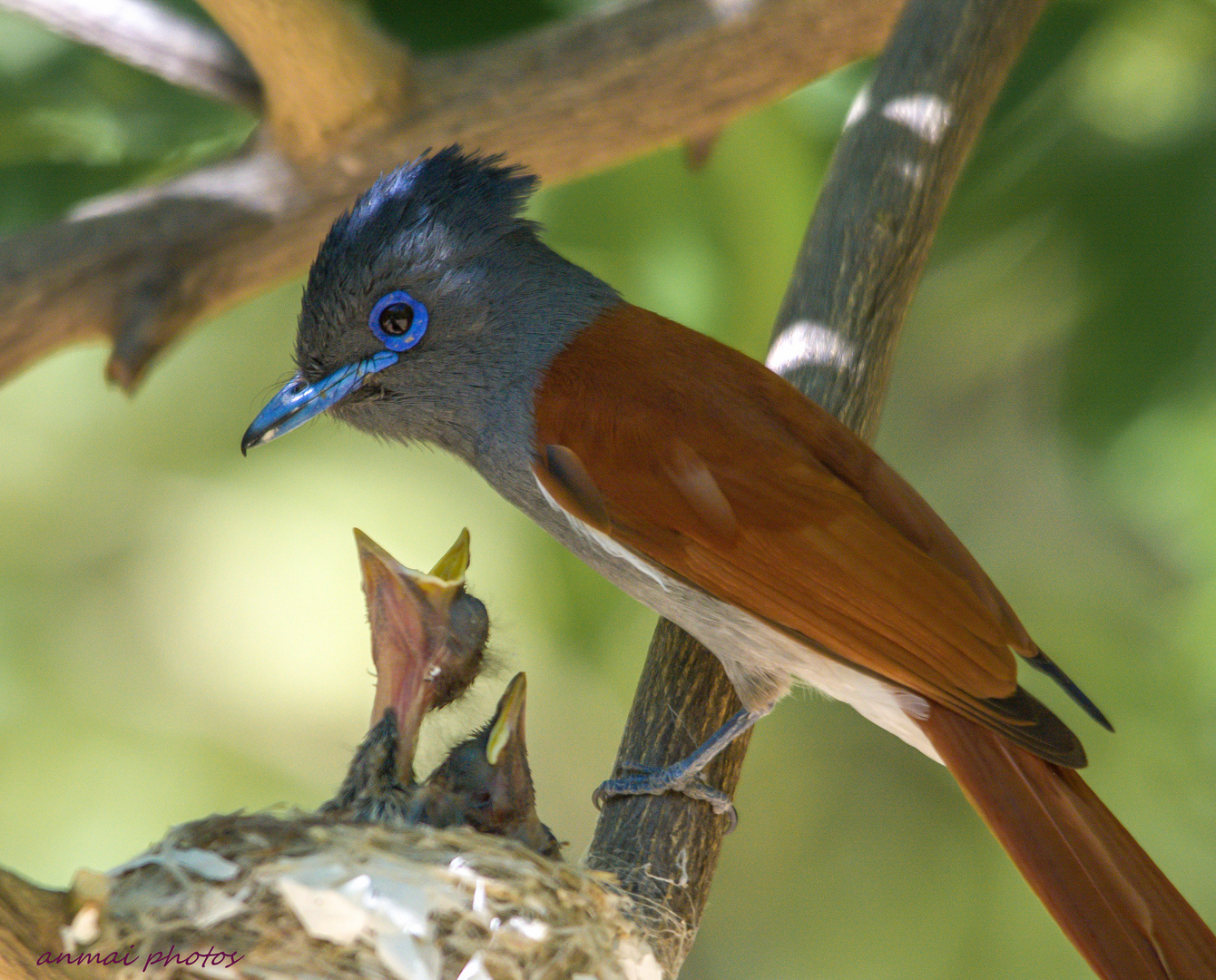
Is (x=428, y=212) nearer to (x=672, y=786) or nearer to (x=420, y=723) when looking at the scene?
(x=420, y=723)

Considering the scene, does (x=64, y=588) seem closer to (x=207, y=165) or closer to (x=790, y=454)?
(x=207, y=165)

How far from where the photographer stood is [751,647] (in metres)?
1.92

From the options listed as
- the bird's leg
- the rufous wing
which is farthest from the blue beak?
the bird's leg

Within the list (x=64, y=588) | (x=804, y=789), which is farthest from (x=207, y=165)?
(x=804, y=789)

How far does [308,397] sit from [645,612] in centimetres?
205

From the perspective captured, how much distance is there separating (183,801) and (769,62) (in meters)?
2.68

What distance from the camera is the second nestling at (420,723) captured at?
6.16 ft

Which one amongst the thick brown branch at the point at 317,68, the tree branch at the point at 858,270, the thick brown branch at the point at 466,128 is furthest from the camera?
the thick brown branch at the point at 466,128

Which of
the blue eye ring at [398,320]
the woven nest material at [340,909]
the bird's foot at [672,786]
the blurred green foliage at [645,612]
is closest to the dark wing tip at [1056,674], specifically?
the bird's foot at [672,786]

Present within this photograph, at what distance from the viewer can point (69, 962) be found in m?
1.33

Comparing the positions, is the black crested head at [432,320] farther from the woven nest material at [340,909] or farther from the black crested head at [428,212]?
the woven nest material at [340,909]

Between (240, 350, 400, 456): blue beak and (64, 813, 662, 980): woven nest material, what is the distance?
661 millimetres

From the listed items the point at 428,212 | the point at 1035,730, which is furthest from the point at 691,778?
the point at 428,212

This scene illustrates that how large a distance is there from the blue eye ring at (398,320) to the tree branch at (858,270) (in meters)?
0.70
